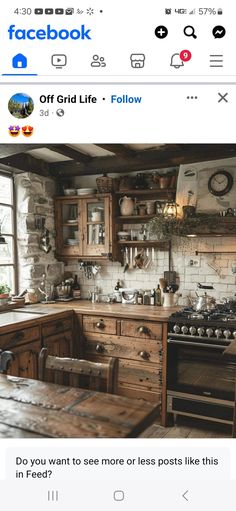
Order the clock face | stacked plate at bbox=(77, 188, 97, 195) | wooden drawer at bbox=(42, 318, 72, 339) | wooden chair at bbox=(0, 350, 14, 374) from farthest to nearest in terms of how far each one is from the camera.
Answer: stacked plate at bbox=(77, 188, 97, 195), the clock face, wooden drawer at bbox=(42, 318, 72, 339), wooden chair at bbox=(0, 350, 14, 374)

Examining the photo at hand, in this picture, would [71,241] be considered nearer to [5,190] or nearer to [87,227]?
[87,227]

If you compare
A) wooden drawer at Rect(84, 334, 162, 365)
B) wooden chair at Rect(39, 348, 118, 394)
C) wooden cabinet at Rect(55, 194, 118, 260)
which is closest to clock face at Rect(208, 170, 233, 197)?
wooden cabinet at Rect(55, 194, 118, 260)

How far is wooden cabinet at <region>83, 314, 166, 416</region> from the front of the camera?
7.57 feet

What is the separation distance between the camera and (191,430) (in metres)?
2.20

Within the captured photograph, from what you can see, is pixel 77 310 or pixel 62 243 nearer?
pixel 77 310

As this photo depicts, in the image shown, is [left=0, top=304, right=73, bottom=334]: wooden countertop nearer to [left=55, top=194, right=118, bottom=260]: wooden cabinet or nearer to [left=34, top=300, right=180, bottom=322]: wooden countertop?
[left=34, top=300, right=180, bottom=322]: wooden countertop
